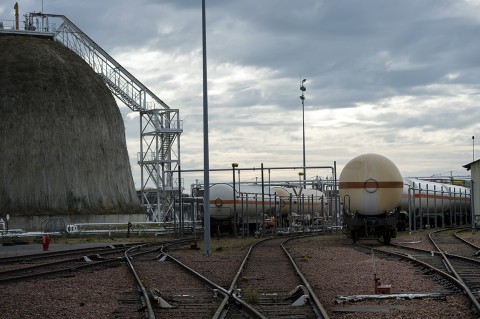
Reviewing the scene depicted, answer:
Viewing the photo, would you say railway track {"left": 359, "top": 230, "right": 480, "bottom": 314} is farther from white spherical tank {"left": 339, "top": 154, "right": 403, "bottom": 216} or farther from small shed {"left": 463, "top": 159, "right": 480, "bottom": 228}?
small shed {"left": 463, "top": 159, "right": 480, "bottom": 228}

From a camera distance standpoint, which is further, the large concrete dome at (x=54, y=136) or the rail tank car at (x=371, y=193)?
the large concrete dome at (x=54, y=136)

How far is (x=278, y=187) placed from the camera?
61.1m

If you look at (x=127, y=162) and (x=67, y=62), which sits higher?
(x=67, y=62)

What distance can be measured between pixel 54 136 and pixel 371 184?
154 ft

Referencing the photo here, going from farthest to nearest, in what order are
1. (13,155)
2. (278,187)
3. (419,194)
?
(13,155) → (278,187) → (419,194)

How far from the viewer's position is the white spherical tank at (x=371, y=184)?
3444 cm

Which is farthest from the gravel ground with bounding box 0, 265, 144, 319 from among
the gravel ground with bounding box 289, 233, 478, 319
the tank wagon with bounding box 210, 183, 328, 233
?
the tank wagon with bounding box 210, 183, 328, 233

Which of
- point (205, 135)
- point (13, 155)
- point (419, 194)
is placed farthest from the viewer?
point (13, 155)

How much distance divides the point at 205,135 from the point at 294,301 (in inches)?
657

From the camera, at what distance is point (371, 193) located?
34.4 m

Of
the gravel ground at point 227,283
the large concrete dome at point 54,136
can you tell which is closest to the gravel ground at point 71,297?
the gravel ground at point 227,283

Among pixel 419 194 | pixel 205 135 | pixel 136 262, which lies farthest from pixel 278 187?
pixel 136 262

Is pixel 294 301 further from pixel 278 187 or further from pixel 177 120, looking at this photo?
pixel 177 120

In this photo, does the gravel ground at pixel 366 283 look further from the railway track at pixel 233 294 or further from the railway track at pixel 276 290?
the railway track at pixel 233 294
